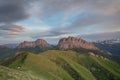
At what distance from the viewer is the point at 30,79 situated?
10300 cm

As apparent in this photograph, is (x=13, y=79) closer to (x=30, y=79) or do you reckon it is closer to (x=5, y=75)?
(x=5, y=75)

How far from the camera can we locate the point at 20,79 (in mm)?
95062

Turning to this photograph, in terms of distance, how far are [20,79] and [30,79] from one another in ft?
28.5

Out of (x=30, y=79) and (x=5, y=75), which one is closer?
(x=5, y=75)

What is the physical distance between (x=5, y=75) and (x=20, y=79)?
6628 millimetres

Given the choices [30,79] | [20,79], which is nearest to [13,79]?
[20,79]

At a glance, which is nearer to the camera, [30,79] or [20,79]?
[20,79]

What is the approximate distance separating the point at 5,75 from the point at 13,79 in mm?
6849

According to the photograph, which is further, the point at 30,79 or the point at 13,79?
the point at 30,79

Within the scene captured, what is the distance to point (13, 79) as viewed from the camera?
9006 centimetres

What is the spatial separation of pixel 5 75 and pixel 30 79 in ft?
41.9

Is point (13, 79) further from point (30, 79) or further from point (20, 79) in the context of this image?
point (30, 79)

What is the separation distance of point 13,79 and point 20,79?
5.43m
